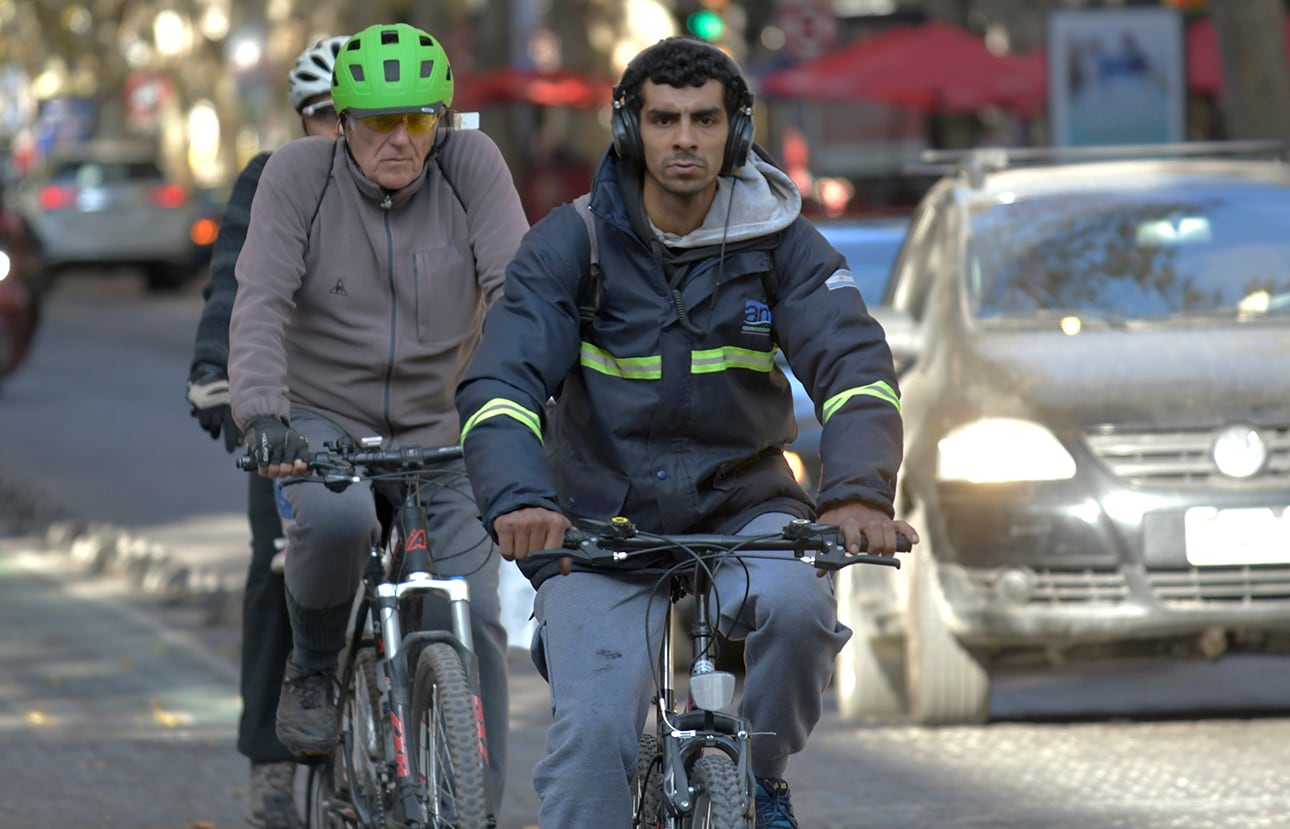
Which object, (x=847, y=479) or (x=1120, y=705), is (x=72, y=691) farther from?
(x=847, y=479)

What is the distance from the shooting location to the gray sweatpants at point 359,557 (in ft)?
17.5

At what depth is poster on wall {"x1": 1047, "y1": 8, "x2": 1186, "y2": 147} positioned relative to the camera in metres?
16.4

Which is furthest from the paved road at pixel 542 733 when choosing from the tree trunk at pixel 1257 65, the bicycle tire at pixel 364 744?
the tree trunk at pixel 1257 65

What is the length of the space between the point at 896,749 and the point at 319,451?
112 inches

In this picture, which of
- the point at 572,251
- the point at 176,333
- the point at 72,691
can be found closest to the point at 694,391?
the point at 572,251

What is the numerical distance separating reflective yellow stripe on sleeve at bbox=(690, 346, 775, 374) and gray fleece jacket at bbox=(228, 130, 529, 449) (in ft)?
3.67

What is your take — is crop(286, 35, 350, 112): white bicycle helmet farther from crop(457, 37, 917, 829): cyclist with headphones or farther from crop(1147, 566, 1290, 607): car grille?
crop(1147, 566, 1290, 607): car grille

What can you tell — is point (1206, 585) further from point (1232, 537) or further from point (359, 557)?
point (359, 557)

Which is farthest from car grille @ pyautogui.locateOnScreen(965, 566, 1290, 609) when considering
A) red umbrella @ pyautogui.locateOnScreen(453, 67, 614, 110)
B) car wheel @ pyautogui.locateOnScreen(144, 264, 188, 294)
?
car wheel @ pyautogui.locateOnScreen(144, 264, 188, 294)

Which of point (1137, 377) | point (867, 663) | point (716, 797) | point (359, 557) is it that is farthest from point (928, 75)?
point (716, 797)

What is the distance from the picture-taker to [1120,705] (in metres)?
8.38

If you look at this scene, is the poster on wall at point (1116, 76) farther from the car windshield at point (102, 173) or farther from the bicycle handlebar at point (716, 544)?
the car windshield at point (102, 173)

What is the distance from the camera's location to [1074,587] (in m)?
7.30

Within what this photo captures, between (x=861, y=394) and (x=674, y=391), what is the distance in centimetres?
32
